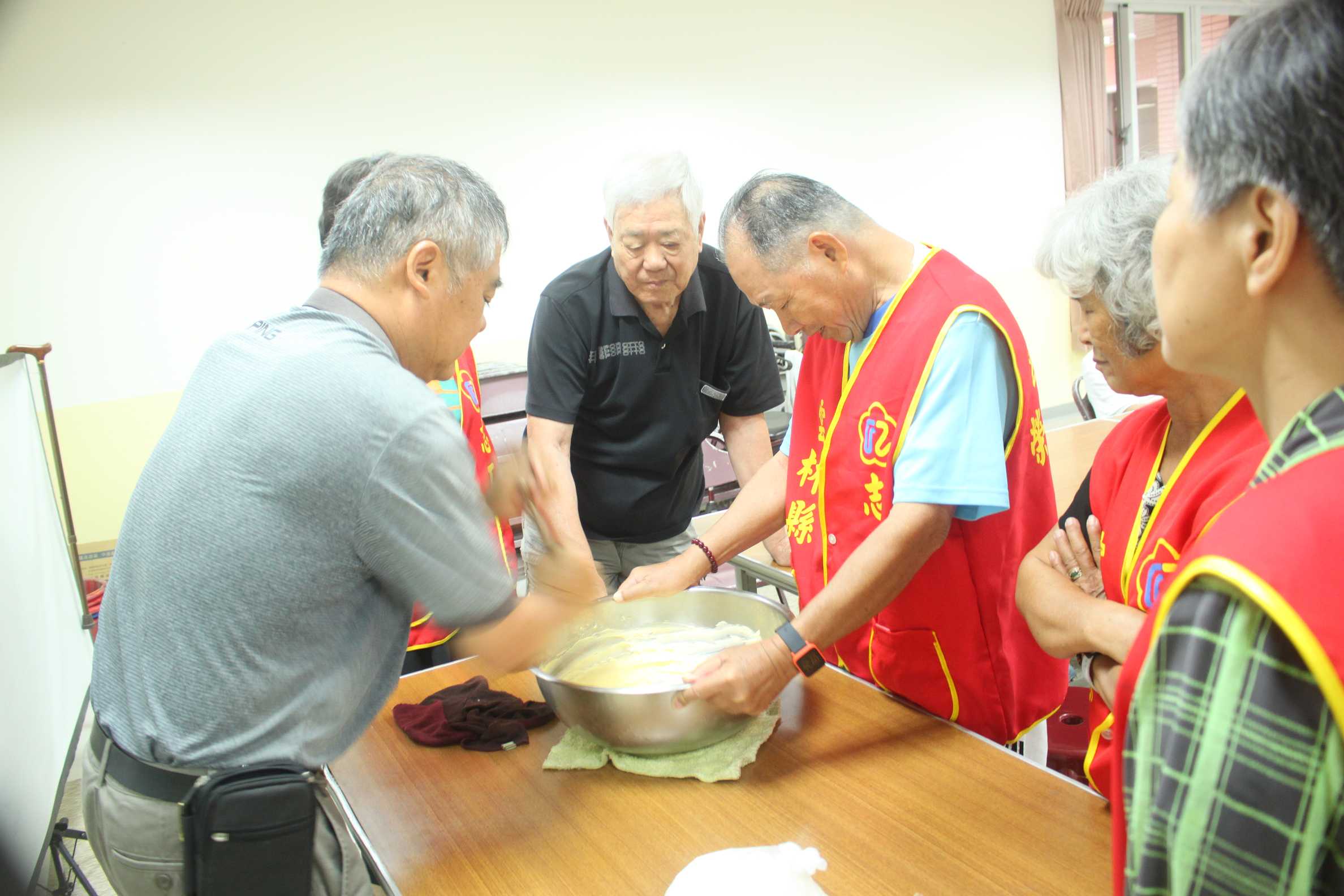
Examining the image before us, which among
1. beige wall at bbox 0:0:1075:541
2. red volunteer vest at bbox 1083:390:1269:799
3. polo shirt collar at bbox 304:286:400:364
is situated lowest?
red volunteer vest at bbox 1083:390:1269:799

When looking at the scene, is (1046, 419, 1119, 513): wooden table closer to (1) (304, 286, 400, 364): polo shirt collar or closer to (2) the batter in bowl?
(2) the batter in bowl

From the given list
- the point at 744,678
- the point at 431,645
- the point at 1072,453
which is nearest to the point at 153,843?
the point at 744,678

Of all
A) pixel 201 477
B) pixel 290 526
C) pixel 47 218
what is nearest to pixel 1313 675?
pixel 290 526

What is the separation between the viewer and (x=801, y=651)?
1420 mm

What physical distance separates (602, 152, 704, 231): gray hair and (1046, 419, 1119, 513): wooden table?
4.69 feet

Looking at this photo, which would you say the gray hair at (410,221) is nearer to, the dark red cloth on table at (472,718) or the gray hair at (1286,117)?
the dark red cloth on table at (472,718)

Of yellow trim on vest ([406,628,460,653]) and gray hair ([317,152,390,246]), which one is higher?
gray hair ([317,152,390,246])

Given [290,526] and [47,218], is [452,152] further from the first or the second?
[290,526]

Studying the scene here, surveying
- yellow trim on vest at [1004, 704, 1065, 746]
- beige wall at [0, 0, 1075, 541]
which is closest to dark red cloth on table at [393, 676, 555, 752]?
yellow trim on vest at [1004, 704, 1065, 746]

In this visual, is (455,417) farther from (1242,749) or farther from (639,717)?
(1242,749)

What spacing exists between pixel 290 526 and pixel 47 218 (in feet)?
12.8

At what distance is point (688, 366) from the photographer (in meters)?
2.47

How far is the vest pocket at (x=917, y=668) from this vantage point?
154 centimetres

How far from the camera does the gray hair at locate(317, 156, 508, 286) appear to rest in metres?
1.28
